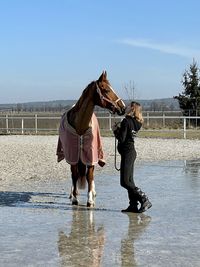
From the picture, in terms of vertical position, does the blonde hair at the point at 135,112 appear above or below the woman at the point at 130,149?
above

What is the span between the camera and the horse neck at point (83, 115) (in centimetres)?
855

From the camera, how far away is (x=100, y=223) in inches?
286

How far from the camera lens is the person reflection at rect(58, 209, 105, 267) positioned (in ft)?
17.6

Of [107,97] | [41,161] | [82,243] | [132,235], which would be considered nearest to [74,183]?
[107,97]

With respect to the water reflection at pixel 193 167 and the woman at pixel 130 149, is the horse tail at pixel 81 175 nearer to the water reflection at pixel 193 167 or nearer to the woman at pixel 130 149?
the woman at pixel 130 149

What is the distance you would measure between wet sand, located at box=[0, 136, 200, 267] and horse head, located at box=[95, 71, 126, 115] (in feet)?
5.21

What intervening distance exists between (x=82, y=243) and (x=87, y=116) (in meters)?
2.90

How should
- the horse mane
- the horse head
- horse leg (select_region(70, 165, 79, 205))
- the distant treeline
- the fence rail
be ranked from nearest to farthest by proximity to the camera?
the horse head
the horse mane
horse leg (select_region(70, 165, 79, 205))
the fence rail
the distant treeline

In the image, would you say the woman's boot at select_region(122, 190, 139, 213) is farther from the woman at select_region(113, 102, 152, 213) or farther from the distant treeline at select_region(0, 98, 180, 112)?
the distant treeline at select_region(0, 98, 180, 112)

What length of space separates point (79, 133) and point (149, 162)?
7.36 meters

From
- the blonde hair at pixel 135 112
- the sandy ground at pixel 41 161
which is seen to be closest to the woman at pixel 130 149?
the blonde hair at pixel 135 112

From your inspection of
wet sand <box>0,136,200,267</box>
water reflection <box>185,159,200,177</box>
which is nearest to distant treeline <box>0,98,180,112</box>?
water reflection <box>185,159,200,177</box>

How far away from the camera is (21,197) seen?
9.55 metres

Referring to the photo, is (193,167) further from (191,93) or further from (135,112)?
(191,93)
